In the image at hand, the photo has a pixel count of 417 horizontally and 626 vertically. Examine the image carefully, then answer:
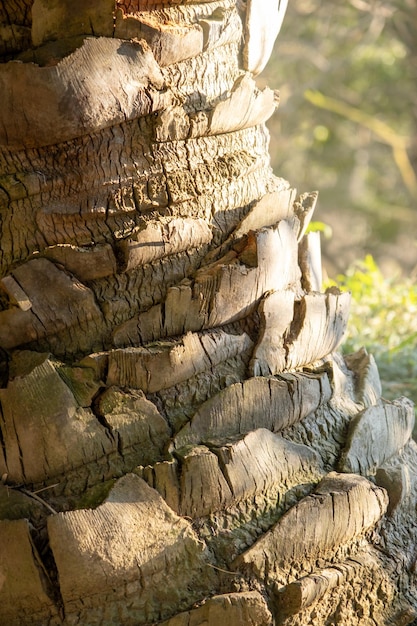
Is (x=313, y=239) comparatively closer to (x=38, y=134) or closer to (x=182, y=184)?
(x=182, y=184)

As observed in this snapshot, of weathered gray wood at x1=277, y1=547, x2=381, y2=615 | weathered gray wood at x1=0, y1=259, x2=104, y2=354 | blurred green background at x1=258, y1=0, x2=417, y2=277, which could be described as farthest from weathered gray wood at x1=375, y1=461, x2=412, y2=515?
blurred green background at x1=258, y1=0, x2=417, y2=277

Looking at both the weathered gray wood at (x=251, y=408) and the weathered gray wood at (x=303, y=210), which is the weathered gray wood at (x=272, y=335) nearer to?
the weathered gray wood at (x=251, y=408)

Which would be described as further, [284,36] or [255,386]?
[284,36]

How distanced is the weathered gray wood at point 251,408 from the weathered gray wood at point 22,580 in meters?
0.39

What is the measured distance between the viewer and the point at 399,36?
322 inches

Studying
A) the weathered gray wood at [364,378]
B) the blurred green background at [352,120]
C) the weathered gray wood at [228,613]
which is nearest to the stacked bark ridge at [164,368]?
the weathered gray wood at [228,613]

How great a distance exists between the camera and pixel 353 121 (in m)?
11.8

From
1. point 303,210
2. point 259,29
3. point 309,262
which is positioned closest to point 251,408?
point 309,262

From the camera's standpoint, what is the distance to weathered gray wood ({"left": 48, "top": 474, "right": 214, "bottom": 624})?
1567mm

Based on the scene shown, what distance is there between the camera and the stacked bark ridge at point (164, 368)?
1.62 meters

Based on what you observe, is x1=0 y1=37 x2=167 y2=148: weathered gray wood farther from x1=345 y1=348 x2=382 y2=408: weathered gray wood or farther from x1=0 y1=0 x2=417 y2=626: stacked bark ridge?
x1=345 y1=348 x2=382 y2=408: weathered gray wood

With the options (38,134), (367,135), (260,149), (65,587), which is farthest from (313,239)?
(367,135)

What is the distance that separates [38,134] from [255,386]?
0.78 metres

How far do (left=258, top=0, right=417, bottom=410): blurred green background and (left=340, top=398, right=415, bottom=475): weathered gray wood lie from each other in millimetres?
3069
